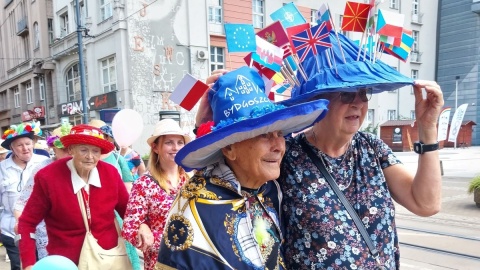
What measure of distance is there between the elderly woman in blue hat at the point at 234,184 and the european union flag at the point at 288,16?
0.26m

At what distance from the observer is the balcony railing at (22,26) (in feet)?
84.0

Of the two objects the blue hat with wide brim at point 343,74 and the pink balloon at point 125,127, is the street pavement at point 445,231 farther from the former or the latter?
the pink balloon at point 125,127

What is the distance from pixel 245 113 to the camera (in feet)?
4.54

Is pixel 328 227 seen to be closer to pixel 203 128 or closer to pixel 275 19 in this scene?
pixel 203 128

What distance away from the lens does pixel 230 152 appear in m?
1.45

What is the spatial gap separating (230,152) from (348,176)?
56 cm

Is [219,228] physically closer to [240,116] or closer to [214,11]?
[240,116]

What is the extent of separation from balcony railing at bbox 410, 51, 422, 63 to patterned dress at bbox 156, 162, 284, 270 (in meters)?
29.6

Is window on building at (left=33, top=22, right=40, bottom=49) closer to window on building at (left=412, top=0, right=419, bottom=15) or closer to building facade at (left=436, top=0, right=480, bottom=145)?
window on building at (left=412, top=0, right=419, bottom=15)

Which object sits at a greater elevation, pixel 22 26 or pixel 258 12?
pixel 22 26

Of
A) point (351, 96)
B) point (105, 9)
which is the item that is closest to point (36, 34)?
point (105, 9)

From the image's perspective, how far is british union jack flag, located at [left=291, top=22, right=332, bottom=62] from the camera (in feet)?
5.06

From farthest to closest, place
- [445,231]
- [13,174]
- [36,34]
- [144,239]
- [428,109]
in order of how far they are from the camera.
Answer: [36,34] < [445,231] < [13,174] < [144,239] < [428,109]

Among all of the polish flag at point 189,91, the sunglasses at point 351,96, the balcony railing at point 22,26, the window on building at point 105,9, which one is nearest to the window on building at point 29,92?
the balcony railing at point 22,26
